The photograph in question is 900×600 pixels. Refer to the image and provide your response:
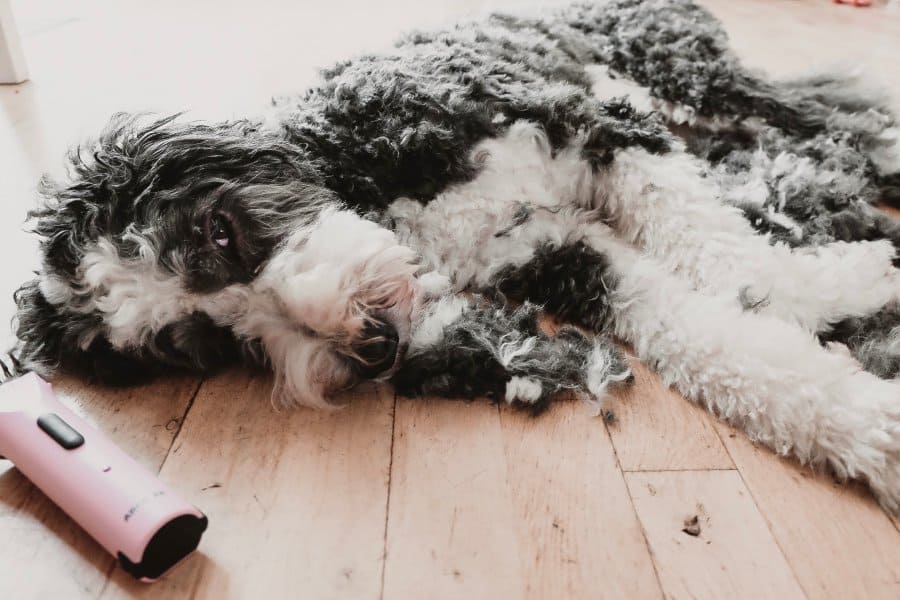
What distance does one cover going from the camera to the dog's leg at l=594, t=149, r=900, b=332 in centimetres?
170

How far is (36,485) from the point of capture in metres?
1.33

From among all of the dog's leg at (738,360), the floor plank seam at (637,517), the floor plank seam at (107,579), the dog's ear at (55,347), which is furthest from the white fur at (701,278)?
the floor plank seam at (107,579)

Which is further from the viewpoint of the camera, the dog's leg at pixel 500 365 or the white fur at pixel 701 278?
the dog's leg at pixel 500 365

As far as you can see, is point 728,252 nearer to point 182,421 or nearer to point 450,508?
point 450,508

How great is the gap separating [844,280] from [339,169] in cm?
129

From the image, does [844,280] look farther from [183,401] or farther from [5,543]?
[5,543]

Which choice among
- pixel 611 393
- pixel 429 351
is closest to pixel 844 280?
pixel 611 393

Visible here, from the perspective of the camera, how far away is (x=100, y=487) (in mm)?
1174

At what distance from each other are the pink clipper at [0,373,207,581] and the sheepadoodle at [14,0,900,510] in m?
0.23

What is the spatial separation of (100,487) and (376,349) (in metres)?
0.56

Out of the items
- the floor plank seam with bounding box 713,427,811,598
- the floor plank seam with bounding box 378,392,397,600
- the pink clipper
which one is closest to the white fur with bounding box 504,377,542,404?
the floor plank seam with bounding box 378,392,397,600

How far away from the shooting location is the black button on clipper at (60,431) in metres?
1.24

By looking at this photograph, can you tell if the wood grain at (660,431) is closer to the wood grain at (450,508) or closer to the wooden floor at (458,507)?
the wooden floor at (458,507)

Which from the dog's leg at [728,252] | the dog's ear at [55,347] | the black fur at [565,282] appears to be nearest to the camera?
the dog's ear at [55,347]
